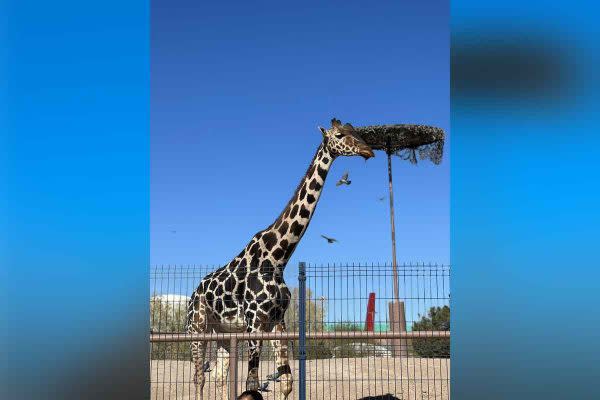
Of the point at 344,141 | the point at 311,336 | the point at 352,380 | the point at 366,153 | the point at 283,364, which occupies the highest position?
the point at 344,141

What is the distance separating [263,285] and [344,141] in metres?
2.31

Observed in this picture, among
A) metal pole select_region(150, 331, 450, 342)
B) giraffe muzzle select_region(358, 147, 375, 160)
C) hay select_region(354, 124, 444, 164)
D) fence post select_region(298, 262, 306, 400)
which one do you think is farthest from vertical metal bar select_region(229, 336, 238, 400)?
hay select_region(354, 124, 444, 164)

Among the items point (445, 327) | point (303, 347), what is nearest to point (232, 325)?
point (303, 347)

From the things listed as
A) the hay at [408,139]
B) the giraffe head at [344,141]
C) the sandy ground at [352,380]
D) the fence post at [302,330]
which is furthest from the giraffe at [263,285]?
the hay at [408,139]

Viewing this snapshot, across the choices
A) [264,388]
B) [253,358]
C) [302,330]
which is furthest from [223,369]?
[302,330]

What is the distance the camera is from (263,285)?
7668 mm

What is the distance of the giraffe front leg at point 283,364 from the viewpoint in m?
7.16

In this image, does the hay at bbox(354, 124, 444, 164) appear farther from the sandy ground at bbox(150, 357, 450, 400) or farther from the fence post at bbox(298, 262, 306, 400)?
the fence post at bbox(298, 262, 306, 400)

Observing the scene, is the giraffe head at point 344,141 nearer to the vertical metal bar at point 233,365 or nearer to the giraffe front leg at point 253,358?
the giraffe front leg at point 253,358

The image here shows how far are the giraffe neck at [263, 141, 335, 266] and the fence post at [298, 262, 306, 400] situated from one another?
2084mm

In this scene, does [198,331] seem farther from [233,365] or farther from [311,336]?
[311,336]

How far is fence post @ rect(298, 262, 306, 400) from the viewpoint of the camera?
6.15m
